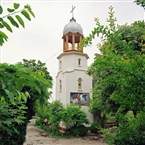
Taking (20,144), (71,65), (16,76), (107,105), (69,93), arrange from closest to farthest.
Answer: (16,76), (20,144), (107,105), (69,93), (71,65)

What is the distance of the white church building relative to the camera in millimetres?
13680

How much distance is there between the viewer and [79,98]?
13.8 meters

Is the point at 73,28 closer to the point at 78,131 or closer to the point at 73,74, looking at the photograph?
the point at 73,74

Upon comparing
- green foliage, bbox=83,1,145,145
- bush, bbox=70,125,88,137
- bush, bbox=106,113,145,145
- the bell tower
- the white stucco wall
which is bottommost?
bush, bbox=70,125,88,137

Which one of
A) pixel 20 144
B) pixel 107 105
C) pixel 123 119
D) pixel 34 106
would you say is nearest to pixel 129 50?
pixel 123 119

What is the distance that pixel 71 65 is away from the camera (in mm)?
14461

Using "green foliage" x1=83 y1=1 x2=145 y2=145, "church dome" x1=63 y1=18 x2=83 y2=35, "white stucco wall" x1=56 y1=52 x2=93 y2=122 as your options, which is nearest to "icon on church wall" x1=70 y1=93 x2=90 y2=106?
"white stucco wall" x1=56 y1=52 x2=93 y2=122

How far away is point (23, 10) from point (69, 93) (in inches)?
509

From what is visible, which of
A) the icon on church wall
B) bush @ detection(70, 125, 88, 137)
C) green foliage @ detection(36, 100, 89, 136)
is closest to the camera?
green foliage @ detection(36, 100, 89, 136)

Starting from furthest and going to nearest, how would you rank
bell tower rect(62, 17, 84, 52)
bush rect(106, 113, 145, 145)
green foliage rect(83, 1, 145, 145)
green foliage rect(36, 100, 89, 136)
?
bell tower rect(62, 17, 84, 52)
green foliage rect(36, 100, 89, 136)
bush rect(106, 113, 145, 145)
green foliage rect(83, 1, 145, 145)

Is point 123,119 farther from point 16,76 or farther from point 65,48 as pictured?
point 65,48

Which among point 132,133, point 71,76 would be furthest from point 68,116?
point 132,133

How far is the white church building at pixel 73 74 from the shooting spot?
13680mm

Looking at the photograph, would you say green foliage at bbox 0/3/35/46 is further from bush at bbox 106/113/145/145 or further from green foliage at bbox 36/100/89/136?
green foliage at bbox 36/100/89/136
